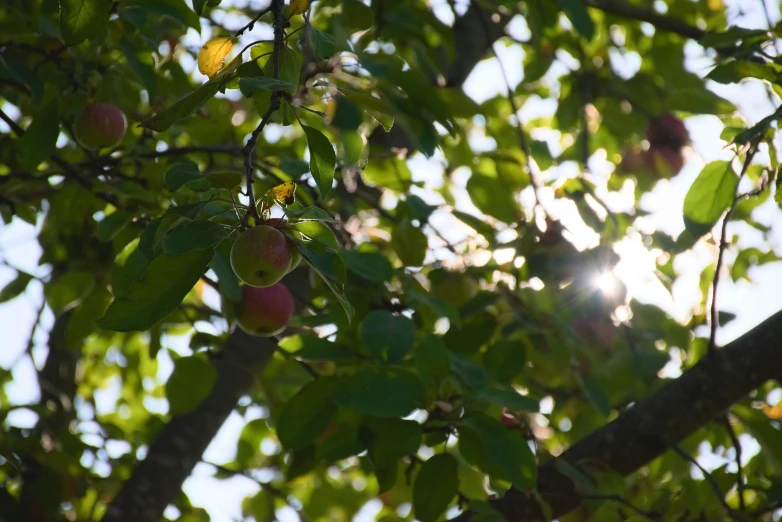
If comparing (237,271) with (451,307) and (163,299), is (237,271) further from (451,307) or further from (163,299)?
(451,307)

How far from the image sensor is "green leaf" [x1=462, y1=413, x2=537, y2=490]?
4.22 ft

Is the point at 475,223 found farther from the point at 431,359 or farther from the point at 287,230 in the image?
the point at 287,230

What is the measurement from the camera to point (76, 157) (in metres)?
2.03

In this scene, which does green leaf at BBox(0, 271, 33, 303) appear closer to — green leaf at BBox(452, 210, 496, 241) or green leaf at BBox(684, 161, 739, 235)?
green leaf at BBox(452, 210, 496, 241)

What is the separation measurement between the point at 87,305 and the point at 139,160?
0.35 meters

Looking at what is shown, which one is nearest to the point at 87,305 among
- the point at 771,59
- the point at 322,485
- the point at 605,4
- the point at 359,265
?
the point at 359,265

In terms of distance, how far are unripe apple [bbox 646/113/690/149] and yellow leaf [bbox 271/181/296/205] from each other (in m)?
2.03

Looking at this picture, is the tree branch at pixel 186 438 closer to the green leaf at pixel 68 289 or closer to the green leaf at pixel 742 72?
the green leaf at pixel 68 289

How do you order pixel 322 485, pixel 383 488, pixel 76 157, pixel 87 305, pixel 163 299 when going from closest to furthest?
pixel 163 299, pixel 383 488, pixel 87 305, pixel 76 157, pixel 322 485

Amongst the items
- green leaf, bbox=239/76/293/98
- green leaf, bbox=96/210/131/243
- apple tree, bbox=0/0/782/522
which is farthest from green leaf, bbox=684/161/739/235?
green leaf, bbox=96/210/131/243

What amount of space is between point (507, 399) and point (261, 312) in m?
0.53

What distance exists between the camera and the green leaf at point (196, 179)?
1038 millimetres

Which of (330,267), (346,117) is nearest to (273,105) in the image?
(330,267)

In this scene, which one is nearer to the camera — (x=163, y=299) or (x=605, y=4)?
(x=163, y=299)
